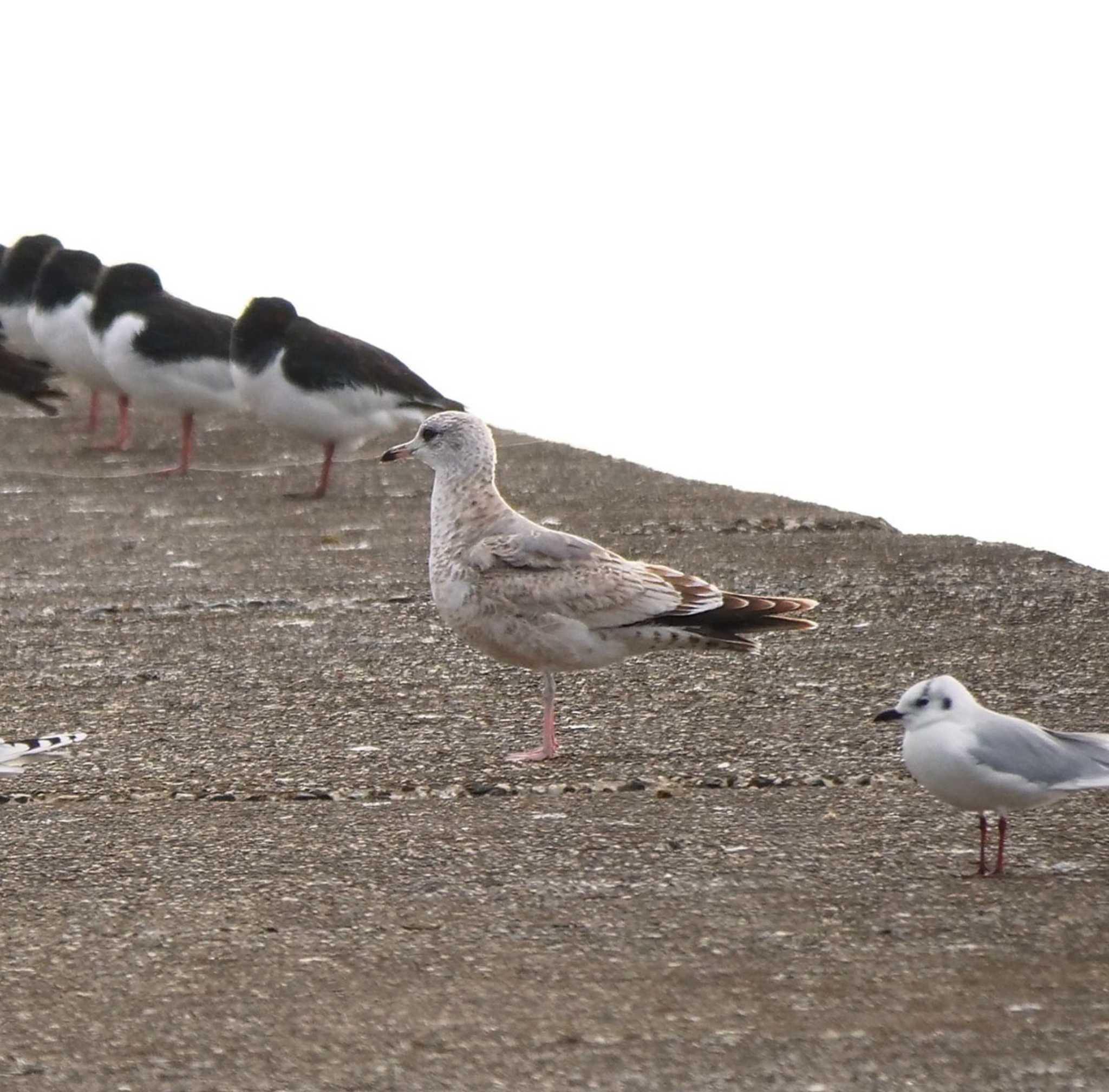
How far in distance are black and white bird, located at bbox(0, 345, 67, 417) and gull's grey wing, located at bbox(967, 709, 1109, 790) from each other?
15.0 ft

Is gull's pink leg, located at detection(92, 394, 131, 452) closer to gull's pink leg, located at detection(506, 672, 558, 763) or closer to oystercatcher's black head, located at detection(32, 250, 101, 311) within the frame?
oystercatcher's black head, located at detection(32, 250, 101, 311)

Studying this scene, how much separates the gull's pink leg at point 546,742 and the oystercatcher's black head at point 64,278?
922cm

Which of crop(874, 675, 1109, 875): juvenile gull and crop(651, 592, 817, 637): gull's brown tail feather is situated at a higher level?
crop(651, 592, 817, 637): gull's brown tail feather

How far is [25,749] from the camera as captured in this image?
5.62 meters

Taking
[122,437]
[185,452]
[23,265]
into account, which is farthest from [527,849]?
[23,265]

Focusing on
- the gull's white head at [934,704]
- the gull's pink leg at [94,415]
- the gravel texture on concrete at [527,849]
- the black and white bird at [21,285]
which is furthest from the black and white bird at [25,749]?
the black and white bird at [21,285]

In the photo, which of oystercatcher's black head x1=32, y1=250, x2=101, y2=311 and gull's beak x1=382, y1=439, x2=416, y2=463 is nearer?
gull's beak x1=382, y1=439, x2=416, y2=463

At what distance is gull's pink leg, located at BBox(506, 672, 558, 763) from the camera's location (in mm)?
5535

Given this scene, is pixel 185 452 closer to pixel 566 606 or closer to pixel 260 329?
pixel 260 329

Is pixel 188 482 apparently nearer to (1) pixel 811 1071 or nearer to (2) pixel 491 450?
(2) pixel 491 450

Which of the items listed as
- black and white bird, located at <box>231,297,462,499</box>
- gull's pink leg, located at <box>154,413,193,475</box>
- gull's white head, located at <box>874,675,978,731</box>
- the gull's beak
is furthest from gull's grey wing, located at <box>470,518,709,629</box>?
gull's pink leg, located at <box>154,413,193,475</box>

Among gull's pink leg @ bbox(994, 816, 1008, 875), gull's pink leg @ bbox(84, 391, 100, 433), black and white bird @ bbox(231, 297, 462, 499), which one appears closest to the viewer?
gull's pink leg @ bbox(994, 816, 1008, 875)

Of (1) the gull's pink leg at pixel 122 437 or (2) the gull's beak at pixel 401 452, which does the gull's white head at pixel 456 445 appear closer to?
(2) the gull's beak at pixel 401 452

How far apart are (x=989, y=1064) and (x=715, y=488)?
644cm
